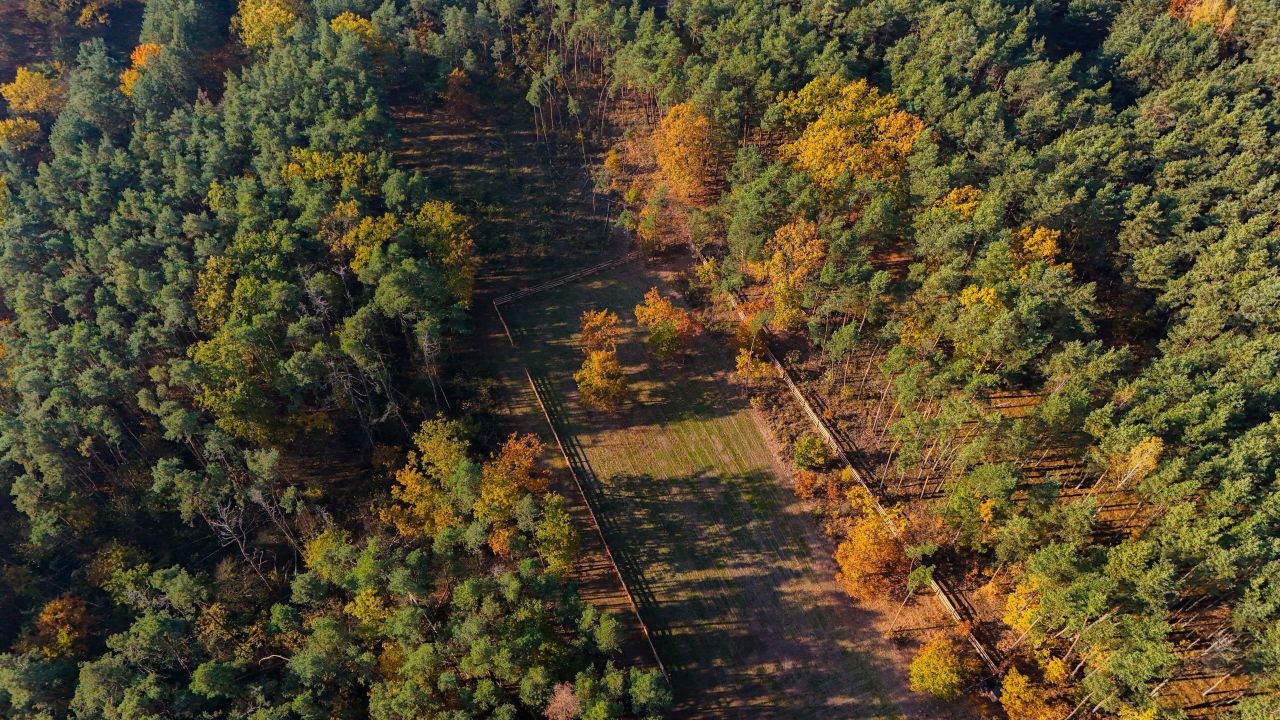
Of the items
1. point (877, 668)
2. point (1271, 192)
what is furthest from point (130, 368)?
point (1271, 192)

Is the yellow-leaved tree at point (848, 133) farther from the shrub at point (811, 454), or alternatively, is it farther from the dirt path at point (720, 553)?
the shrub at point (811, 454)

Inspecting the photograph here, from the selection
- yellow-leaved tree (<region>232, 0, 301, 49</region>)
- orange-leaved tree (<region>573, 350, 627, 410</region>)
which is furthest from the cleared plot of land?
yellow-leaved tree (<region>232, 0, 301, 49</region>)

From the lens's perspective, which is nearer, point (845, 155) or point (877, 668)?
point (877, 668)

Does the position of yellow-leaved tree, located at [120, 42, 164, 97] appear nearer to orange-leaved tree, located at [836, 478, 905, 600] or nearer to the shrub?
the shrub

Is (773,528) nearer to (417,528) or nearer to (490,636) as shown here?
(490,636)

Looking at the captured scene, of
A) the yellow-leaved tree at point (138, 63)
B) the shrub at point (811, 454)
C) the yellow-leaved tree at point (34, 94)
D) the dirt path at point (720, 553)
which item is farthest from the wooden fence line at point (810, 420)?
the yellow-leaved tree at point (34, 94)

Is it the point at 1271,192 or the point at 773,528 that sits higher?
the point at 1271,192
